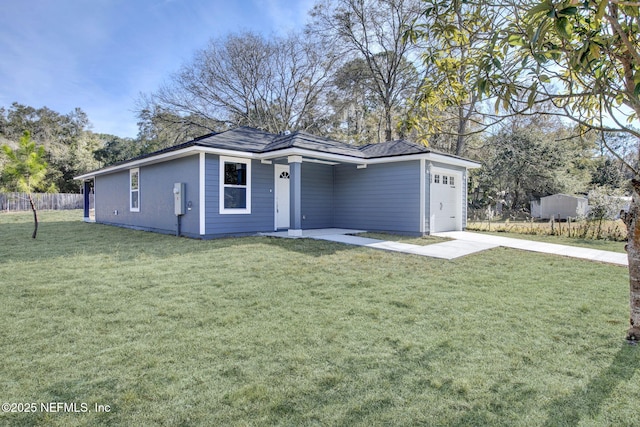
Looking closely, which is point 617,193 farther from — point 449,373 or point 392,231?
point 449,373

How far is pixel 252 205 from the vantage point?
408 inches

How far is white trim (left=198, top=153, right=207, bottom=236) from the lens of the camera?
9281mm

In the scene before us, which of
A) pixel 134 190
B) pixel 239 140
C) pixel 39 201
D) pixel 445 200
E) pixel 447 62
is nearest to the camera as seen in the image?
pixel 447 62

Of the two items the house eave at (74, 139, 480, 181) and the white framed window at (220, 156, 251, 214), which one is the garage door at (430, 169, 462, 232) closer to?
the house eave at (74, 139, 480, 181)

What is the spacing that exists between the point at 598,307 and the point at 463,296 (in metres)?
1.49

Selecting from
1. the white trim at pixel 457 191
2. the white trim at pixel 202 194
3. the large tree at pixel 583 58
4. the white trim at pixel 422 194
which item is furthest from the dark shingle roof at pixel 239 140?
the large tree at pixel 583 58

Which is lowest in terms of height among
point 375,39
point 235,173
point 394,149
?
point 235,173

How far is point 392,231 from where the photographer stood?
11.0 meters

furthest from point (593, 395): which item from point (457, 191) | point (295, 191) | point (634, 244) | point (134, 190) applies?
point (134, 190)

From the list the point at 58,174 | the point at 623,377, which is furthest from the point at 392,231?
the point at 58,174

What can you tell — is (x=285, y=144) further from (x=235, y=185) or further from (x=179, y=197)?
(x=179, y=197)

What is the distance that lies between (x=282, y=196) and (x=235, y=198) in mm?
1740

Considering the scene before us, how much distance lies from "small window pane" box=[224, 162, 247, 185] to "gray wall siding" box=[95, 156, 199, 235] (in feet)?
2.73

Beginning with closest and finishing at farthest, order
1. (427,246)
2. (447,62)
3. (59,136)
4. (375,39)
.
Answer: (447,62)
(427,246)
(375,39)
(59,136)
